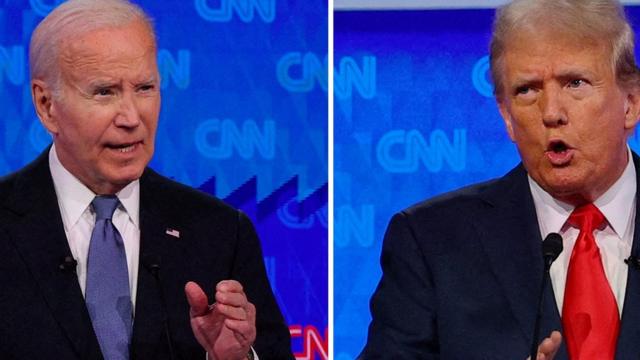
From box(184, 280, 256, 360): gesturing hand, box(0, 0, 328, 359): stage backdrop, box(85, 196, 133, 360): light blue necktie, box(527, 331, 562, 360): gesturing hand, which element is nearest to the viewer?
box(527, 331, 562, 360): gesturing hand

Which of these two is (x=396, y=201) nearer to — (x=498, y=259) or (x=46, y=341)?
(x=498, y=259)

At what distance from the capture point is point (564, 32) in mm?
3184

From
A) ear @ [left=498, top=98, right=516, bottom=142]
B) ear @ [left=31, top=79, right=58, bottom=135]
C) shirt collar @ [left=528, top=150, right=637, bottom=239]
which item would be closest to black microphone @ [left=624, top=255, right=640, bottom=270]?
shirt collar @ [left=528, top=150, right=637, bottom=239]

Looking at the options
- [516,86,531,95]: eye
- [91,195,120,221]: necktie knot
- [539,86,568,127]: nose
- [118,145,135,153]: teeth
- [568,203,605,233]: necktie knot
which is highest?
[516,86,531,95]: eye

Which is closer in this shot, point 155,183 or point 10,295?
point 10,295

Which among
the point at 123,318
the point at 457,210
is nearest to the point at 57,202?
the point at 123,318

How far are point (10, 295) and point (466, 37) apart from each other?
1.78 metres

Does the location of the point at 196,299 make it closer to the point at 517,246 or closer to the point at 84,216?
the point at 84,216

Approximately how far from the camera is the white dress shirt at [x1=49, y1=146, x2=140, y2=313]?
329 cm

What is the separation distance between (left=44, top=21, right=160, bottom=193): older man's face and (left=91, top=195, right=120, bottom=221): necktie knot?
4 cm

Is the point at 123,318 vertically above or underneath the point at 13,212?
underneath

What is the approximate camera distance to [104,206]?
3328 millimetres

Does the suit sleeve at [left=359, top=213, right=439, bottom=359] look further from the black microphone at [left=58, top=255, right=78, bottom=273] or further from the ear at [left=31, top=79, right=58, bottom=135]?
the ear at [left=31, top=79, right=58, bottom=135]

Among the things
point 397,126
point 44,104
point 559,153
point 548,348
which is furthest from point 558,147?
point 44,104
